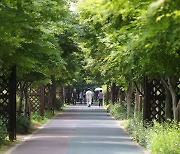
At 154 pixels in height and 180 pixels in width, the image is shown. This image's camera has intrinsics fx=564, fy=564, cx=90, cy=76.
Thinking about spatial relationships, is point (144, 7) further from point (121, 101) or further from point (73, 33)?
point (121, 101)

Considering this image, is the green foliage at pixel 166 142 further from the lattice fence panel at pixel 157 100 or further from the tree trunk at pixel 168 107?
the lattice fence panel at pixel 157 100

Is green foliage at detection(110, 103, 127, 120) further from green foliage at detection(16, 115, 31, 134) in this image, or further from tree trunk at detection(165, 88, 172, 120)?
tree trunk at detection(165, 88, 172, 120)

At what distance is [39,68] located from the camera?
21.5m

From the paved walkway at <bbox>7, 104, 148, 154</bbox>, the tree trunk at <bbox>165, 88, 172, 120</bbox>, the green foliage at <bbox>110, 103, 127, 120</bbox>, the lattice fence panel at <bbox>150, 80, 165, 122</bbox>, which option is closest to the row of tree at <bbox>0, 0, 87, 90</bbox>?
the paved walkway at <bbox>7, 104, 148, 154</bbox>

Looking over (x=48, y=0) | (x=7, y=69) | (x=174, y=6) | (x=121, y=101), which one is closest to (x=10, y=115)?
(x=7, y=69)

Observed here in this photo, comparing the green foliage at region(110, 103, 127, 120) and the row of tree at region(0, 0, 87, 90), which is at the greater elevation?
the row of tree at region(0, 0, 87, 90)

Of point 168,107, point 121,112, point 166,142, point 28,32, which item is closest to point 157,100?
point 168,107

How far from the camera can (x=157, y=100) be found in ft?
71.9

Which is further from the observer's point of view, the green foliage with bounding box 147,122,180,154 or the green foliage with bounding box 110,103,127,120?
the green foliage with bounding box 110,103,127,120

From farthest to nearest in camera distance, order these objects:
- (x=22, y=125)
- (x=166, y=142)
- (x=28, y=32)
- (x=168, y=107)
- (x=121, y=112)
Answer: (x=121, y=112) → (x=22, y=125) → (x=168, y=107) → (x=28, y=32) → (x=166, y=142)

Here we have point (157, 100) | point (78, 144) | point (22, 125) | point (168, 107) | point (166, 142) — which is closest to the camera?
point (166, 142)

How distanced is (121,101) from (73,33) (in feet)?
42.7

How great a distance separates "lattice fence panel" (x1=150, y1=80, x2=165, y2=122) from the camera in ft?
69.5

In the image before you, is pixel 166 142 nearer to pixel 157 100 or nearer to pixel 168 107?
pixel 168 107
